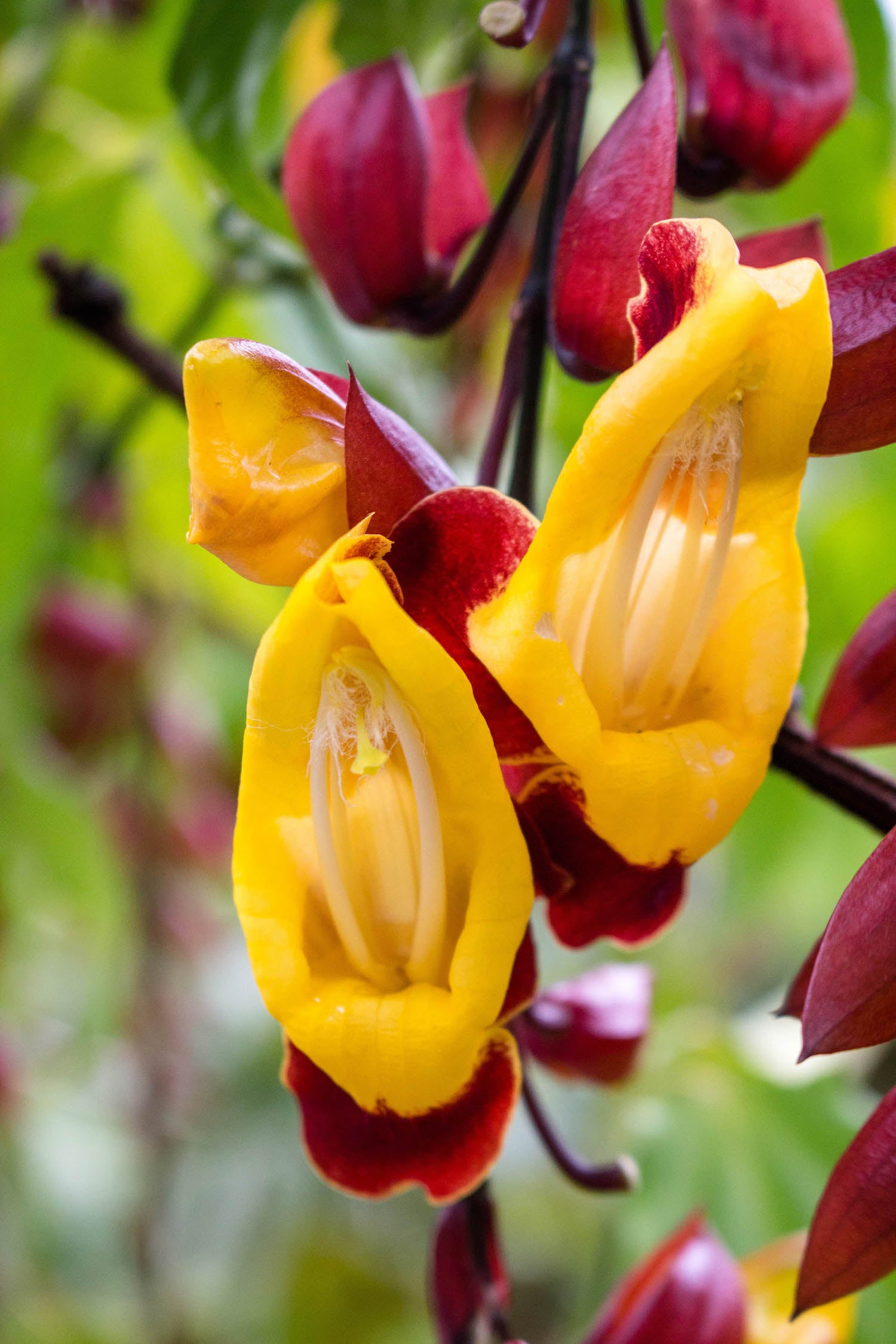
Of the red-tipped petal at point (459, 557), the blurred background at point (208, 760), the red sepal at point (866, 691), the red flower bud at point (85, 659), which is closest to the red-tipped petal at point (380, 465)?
the red-tipped petal at point (459, 557)

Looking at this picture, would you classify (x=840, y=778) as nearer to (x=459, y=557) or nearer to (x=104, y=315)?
(x=459, y=557)

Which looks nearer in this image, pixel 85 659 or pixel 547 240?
pixel 547 240

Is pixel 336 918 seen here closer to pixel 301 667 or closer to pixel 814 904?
pixel 301 667

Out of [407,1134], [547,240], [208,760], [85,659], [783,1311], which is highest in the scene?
[547,240]

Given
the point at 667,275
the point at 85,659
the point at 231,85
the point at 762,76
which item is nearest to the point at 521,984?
the point at 667,275

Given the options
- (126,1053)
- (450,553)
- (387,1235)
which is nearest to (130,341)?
(450,553)

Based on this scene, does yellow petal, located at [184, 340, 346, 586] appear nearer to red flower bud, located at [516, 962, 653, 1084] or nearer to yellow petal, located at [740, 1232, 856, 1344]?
red flower bud, located at [516, 962, 653, 1084]

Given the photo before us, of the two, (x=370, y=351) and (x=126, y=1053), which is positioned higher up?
(x=370, y=351)

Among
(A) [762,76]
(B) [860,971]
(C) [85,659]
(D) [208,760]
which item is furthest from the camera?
(D) [208,760]

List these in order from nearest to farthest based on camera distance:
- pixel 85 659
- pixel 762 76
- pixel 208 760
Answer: pixel 762 76 < pixel 85 659 < pixel 208 760
